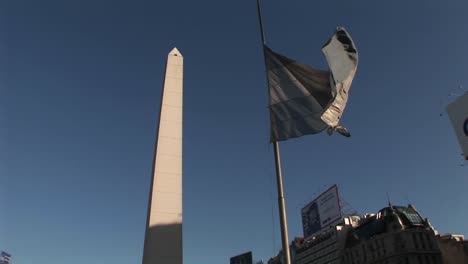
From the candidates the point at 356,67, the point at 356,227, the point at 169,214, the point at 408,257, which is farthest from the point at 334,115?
the point at 356,227

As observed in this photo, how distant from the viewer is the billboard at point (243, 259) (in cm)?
9296

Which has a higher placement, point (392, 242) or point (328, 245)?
point (328, 245)

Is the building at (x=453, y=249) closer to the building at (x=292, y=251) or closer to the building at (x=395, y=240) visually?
the building at (x=395, y=240)

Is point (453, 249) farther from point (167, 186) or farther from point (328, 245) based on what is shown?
point (167, 186)

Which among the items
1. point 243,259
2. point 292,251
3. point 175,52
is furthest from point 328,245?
point 175,52

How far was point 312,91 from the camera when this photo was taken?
1125 centimetres

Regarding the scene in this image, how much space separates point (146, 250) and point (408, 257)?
5250 cm

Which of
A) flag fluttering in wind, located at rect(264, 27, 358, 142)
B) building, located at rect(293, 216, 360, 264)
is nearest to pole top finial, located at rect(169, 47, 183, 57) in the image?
flag fluttering in wind, located at rect(264, 27, 358, 142)

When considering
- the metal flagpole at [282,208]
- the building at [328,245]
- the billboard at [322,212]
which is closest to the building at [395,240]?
the building at [328,245]

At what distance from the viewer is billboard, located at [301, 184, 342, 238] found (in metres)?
72.2

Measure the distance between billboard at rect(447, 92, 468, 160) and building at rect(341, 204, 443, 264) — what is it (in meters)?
24.1

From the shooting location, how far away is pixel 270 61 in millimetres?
11734

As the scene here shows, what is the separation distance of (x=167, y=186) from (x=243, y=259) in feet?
263

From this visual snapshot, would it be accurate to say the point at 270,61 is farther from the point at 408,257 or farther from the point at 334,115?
the point at 408,257
